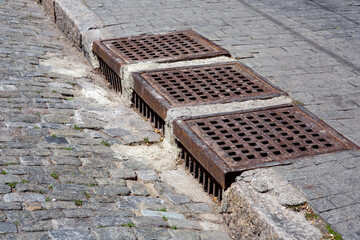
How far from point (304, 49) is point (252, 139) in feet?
7.62

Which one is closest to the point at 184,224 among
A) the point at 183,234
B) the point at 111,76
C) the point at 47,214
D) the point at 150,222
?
the point at 183,234

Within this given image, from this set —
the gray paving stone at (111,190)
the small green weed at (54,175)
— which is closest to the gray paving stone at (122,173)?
the gray paving stone at (111,190)

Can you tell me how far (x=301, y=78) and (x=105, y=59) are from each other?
201cm

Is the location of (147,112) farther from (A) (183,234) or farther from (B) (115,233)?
(B) (115,233)

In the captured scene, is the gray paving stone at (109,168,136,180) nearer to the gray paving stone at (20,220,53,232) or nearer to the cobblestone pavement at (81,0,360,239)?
the gray paving stone at (20,220,53,232)

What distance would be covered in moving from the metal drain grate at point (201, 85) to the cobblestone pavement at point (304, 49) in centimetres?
27

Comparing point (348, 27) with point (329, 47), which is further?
point (348, 27)

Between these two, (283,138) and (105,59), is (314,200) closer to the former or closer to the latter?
(283,138)

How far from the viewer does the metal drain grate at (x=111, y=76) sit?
5400 millimetres

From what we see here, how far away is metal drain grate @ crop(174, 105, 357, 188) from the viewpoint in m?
3.65

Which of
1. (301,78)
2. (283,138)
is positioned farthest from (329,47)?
(283,138)

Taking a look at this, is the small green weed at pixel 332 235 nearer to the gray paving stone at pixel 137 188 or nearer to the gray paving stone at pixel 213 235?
the gray paving stone at pixel 213 235

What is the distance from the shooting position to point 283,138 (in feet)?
13.0

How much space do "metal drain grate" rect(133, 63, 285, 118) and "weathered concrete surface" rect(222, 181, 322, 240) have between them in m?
1.19
